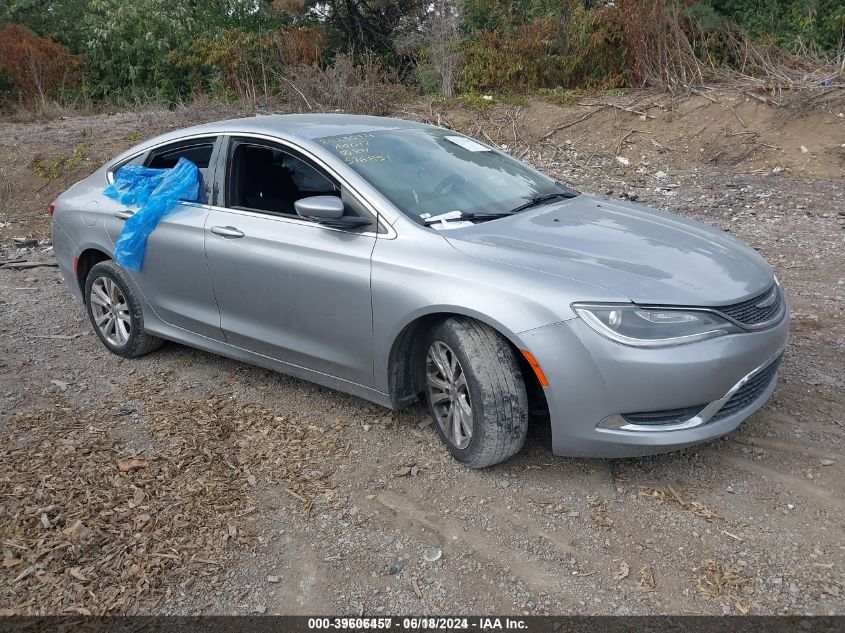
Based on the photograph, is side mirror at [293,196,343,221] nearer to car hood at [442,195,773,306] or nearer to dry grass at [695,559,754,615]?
car hood at [442,195,773,306]

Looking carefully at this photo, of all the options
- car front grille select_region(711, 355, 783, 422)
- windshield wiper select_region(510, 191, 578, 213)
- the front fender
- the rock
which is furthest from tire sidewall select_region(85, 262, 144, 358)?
car front grille select_region(711, 355, 783, 422)

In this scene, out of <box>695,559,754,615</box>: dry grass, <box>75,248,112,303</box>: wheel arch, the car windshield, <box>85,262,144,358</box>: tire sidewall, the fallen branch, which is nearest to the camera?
<box>695,559,754,615</box>: dry grass

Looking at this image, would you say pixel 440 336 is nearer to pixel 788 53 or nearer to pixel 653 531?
pixel 653 531

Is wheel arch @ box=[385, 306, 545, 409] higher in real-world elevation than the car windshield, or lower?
lower

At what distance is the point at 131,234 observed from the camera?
4867mm

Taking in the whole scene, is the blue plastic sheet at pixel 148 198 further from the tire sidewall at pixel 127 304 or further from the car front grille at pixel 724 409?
the car front grille at pixel 724 409

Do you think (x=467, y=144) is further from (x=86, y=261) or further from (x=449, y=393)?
(x=86, y=261)

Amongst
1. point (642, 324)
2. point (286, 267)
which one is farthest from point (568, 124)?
point (642, 324)

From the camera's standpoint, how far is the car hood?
3287 mm

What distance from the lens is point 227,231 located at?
14.5 feet

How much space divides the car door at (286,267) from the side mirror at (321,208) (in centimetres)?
12

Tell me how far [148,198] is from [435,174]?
1.98m

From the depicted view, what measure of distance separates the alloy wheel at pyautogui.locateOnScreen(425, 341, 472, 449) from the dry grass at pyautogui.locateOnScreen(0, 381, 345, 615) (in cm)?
64

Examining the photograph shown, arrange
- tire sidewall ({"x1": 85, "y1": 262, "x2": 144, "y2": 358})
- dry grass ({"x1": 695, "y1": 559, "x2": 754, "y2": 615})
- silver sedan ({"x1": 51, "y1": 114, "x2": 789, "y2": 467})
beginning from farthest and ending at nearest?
tire sidewall ({"x1": 85, "y1": 262, "x2": 144, "y2": 358}), silver sedan ({"x1": 51, "y1": 114, "x2": 789, "y2": 467}), dry grass ({"x1": 695, "y1": 559, "x2": 754, "y2": 615})
